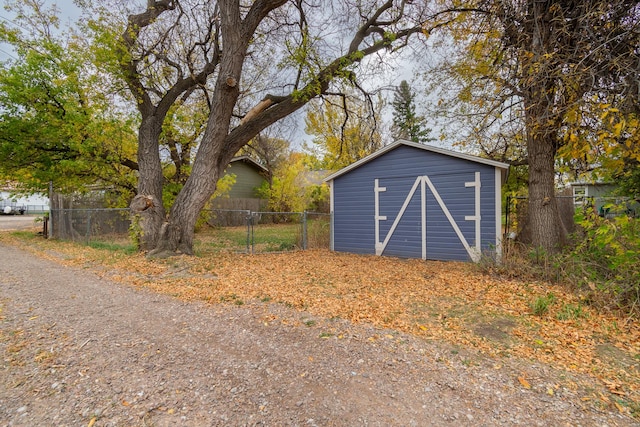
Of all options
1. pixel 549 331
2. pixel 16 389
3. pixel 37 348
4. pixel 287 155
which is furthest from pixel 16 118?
pixel 287 155

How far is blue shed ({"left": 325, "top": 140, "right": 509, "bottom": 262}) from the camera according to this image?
7.87 m

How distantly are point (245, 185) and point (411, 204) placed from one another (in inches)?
637

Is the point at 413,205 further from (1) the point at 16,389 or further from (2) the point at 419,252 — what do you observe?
(1) the point at 16,389

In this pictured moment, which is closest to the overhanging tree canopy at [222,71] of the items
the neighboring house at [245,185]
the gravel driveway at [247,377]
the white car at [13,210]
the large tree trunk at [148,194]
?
the large tree trunk at [148,194]

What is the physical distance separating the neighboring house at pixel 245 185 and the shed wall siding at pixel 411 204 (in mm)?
11633

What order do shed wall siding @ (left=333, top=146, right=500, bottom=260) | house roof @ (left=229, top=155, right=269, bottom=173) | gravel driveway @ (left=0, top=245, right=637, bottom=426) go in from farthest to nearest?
house roof @ (left=229, top=155, right=269, bottom=173) → shed wall siding @ (left=333, top=146, right=500, bottom=260) → gravel driveway @ (left=0, top=245, right=637, bottom=426)

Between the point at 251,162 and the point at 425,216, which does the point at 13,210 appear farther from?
the point at 425,216

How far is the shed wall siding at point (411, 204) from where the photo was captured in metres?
8.03

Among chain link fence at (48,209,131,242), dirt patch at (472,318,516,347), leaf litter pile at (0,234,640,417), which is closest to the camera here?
leaf litter pile at (0,234,640,417)

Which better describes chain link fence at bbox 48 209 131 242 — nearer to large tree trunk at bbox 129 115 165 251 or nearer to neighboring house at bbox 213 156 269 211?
large tree trunk at bbox 129 115 165 251

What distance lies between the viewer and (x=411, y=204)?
8922 millimetres

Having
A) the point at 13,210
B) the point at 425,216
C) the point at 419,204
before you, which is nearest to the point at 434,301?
the point at 425,216

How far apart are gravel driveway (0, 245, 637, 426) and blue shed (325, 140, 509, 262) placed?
5141mm

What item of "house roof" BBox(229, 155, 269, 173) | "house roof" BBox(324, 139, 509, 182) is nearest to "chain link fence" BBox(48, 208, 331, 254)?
"house roof" BBox(324, 139, 509, 182)
